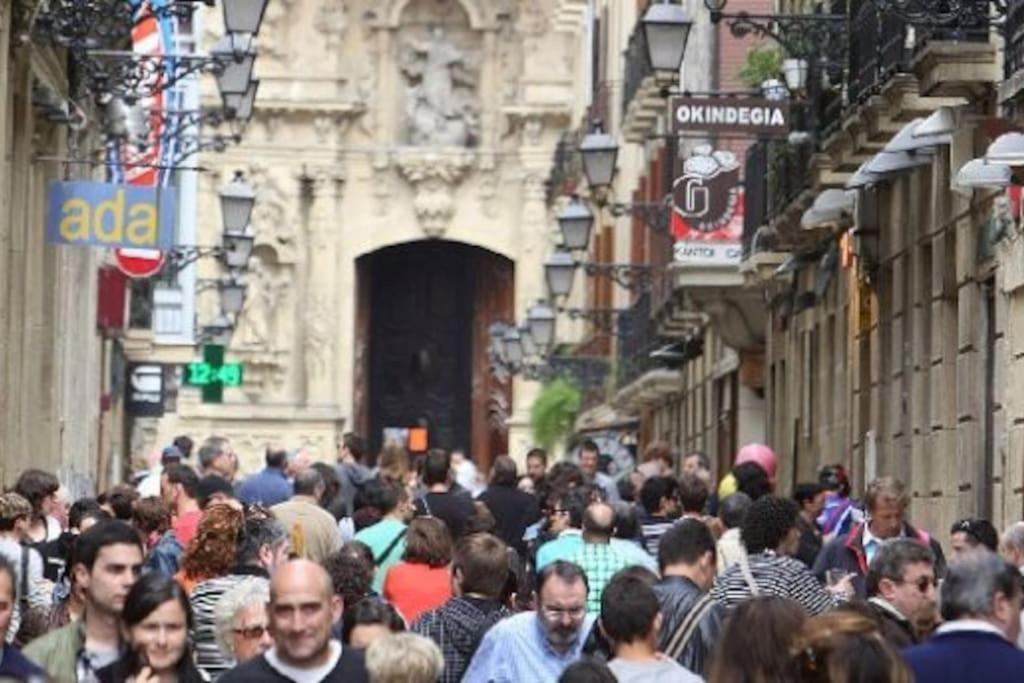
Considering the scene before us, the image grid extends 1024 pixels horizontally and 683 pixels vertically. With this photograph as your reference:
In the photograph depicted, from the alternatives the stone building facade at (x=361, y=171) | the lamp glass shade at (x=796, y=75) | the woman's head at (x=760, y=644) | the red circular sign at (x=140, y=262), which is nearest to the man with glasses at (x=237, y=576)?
the woman's head at (x=760, y=644)

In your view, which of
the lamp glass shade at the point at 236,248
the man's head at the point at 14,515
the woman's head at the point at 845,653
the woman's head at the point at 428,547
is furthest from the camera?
the lamp glass shade at the point at 236,248

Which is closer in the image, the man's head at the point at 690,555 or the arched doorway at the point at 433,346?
the man's head at the point at 690,555

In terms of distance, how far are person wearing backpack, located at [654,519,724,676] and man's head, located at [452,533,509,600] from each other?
2.14ft

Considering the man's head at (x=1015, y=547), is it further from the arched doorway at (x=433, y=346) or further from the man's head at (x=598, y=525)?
the arched doorway at (x=433, y=346)

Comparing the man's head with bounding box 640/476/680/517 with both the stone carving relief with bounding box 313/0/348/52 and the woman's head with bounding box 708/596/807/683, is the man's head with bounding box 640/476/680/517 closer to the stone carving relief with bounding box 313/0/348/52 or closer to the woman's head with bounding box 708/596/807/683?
the woman's head with bounding box 708/596/807/683

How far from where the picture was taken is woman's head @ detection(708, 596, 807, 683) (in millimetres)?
10258

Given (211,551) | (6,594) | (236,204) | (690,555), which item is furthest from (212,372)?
(6,594)

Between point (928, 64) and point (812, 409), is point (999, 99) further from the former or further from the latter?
point (812, 409)

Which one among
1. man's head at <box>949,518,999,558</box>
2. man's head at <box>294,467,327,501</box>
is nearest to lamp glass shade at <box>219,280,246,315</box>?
man's head at <box>294,467,327,501</box>

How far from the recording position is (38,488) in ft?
65.7

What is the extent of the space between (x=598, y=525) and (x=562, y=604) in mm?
3897

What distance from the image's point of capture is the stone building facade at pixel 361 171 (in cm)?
6906

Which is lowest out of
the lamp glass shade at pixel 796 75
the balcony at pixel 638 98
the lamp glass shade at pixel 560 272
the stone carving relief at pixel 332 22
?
the lamp glass shade at pixel 560 272

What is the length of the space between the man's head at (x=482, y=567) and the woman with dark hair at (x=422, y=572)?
1.60m
